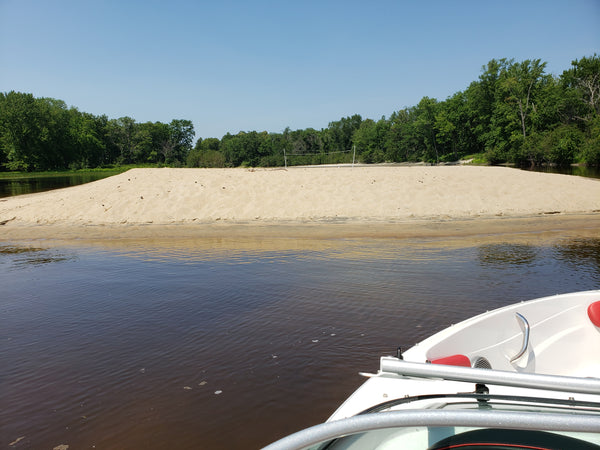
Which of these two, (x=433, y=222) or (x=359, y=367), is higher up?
(x=433, y=222)

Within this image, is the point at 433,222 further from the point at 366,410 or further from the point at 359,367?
the point at 366,410

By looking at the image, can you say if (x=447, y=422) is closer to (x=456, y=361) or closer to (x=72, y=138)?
(x=456, y=361)

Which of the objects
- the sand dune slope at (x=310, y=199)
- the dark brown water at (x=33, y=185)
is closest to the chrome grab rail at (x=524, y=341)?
the sand dune slope at (x=310, y=199)

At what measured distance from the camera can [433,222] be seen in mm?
14484

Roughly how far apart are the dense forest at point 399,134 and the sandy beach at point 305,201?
68.7 ft

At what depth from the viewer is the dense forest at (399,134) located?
57.2 m

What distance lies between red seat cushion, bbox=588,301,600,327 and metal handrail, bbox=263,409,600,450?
2.91 metres

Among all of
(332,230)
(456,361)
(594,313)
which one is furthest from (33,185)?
(594,313)

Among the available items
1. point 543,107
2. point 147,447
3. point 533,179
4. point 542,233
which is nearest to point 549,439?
point 147,447

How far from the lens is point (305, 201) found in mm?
16953

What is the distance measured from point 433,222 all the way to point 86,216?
13046mm

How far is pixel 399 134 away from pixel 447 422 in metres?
95.6

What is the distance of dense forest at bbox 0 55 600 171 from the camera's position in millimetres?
57250

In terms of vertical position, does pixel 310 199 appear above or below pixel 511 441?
above
